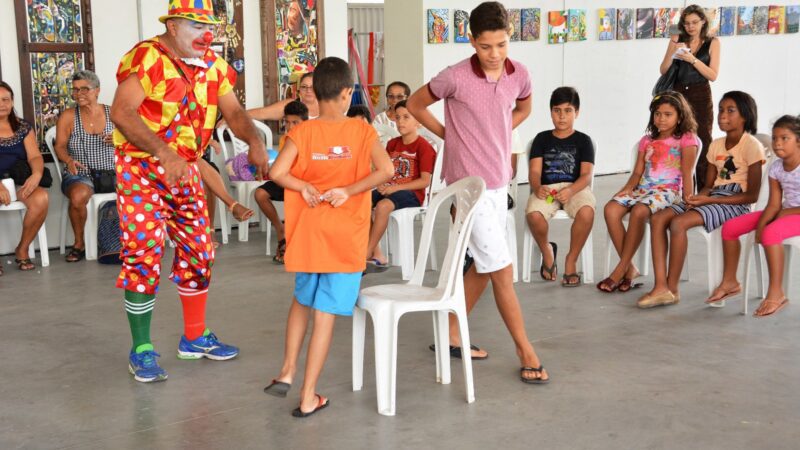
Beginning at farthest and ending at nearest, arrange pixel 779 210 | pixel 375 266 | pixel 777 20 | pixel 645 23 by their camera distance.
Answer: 1. pixel 777 20
2. pixel 645 23
3. pixel 375 266
4. pixel 779 210

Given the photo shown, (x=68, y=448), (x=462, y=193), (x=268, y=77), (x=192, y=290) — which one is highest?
(x=268, y=77)

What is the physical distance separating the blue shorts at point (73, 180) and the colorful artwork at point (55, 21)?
1.04m

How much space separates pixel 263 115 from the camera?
680 cm

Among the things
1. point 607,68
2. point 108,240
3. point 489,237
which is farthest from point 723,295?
point 607,68

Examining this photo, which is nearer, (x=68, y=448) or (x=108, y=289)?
(x=68, y=448)

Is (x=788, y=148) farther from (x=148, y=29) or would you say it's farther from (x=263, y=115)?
(x=148, y=29)

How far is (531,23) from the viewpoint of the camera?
9.53 m

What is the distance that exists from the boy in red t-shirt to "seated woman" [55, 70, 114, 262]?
207 centimetres

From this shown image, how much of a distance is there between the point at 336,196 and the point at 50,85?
4217 mm

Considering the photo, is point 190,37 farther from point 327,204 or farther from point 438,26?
point 438,26

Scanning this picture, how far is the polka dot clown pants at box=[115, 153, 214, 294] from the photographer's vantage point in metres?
3.71

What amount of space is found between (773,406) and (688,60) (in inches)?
149

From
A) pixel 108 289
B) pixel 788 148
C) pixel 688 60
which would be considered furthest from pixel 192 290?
pixel 688 60

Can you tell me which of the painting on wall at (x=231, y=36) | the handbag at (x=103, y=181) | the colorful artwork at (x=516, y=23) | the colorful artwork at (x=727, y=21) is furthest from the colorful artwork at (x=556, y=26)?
the handbag at (x=103, y=181)
